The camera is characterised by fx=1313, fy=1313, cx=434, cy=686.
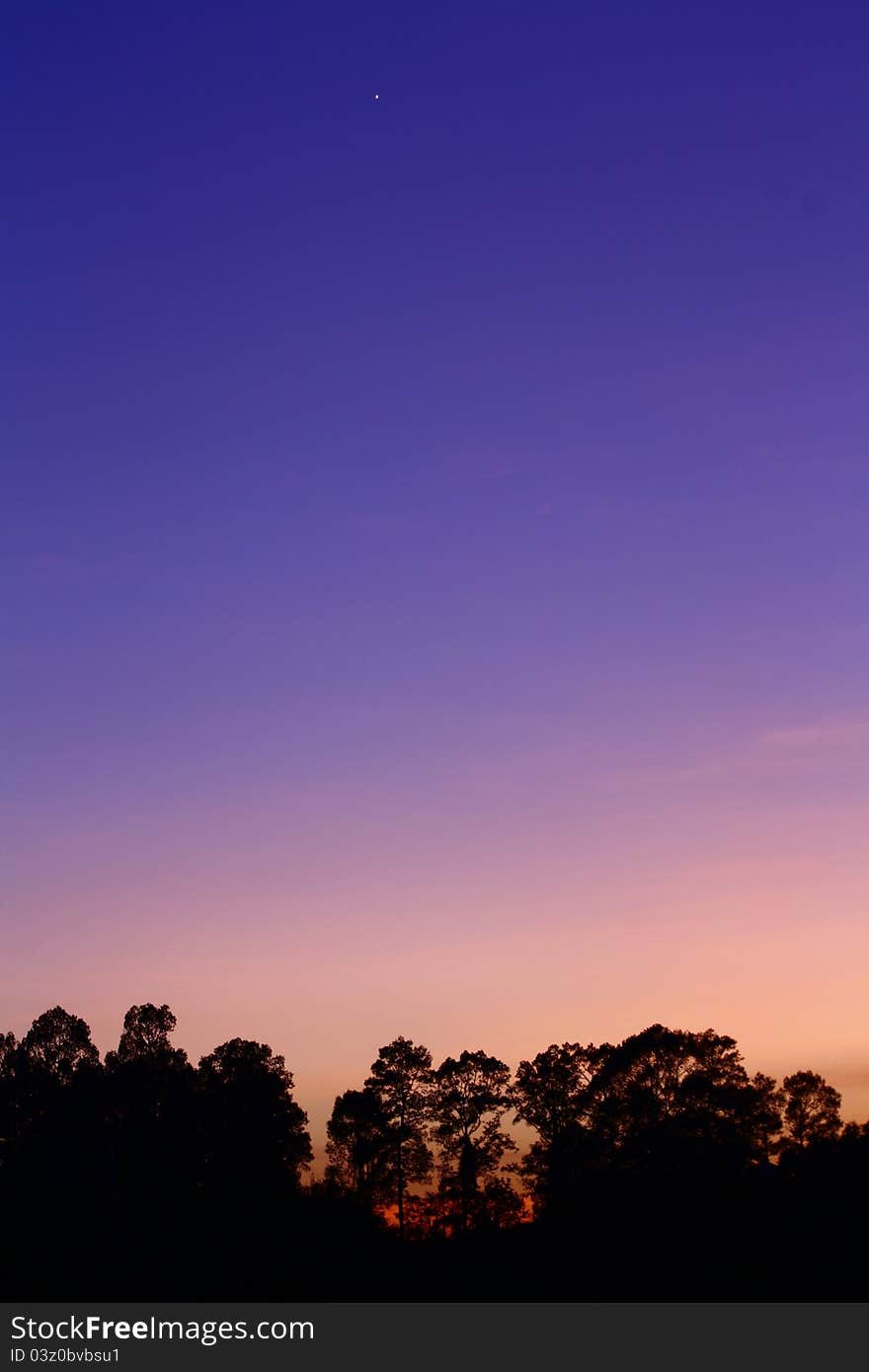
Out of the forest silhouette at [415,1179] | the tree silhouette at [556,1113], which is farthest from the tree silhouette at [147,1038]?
the tree silhouette at [556,1113]

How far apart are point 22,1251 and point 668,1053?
56406 millimetres

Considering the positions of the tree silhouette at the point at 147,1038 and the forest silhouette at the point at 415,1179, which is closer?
the forest silhouette at the point at 415,1179

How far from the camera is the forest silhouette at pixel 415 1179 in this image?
91.4 m

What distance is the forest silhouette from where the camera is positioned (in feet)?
300

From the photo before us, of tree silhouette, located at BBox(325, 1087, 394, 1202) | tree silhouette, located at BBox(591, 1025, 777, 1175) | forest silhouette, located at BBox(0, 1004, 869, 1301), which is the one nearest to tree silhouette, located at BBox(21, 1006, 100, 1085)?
forest silhouette, located at BBox(0, 1004, 869, 1301)

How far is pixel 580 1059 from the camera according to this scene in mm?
122750

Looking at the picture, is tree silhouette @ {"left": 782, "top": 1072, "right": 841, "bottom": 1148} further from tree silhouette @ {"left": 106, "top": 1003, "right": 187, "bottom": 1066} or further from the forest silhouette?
tree silhouette @ {"left": 106, "top": 1003, "right": 187, "bottom": 1066}

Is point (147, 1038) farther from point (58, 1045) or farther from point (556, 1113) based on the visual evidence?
point (556, 1113)

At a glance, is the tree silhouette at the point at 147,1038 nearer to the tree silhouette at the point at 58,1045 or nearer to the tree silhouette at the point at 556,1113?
the tree silhouette at the point at 58,1045
